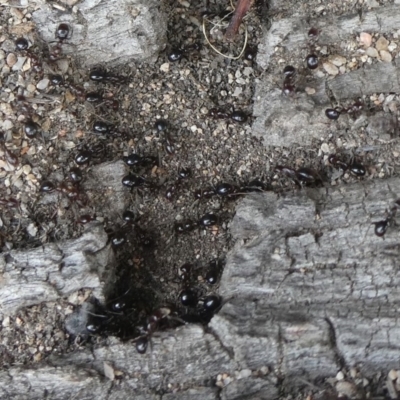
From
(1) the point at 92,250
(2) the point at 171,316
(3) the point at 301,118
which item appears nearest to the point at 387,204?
(3) the point at 301,118

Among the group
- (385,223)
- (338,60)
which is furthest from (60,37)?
(385,223)

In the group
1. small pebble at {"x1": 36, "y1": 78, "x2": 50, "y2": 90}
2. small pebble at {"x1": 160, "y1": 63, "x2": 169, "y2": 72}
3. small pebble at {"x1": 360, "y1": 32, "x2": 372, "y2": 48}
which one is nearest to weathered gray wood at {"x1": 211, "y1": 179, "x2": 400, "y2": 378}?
small pebble at {"x1": 360, "y1": 32, "x2": 372, "y2": 48}

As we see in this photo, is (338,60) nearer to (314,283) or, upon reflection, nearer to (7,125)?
(314,283)

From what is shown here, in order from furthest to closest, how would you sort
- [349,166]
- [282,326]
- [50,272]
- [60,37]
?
[60,37] → [349,166] → [50,272] → [282,326]

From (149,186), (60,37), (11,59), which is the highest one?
(60,37)

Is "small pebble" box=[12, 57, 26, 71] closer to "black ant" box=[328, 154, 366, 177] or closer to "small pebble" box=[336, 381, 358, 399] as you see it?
"black ant" box=[328, 154, 366, 177]

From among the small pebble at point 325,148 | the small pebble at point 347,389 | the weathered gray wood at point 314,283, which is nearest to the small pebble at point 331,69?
the small pebble at point 325,148

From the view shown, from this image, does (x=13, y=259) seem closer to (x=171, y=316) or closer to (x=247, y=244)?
(x=171, y=316)
